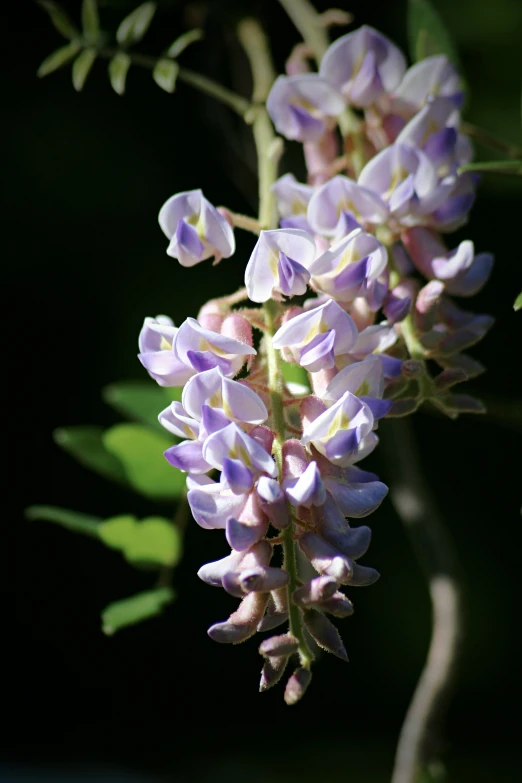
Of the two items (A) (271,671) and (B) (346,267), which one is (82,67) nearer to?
(B) (346,267)

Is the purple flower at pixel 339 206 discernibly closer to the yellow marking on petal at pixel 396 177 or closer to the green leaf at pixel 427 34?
the yellow marking on petal at pixel 396 177

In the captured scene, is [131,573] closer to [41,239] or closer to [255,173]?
[41,239]

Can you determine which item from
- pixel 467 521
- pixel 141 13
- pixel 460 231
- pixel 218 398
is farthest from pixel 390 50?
pixel 467 521

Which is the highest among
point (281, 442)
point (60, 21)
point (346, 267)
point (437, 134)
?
point (60, 21)

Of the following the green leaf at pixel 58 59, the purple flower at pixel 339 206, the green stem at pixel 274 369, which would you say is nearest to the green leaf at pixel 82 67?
the green leaf at pixel 58 59

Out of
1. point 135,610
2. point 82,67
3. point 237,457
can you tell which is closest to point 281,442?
point 237,457

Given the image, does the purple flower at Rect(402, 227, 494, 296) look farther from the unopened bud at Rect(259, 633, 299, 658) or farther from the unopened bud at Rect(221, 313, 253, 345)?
the unopened bud at Rect(259, 633, 299, 658)
